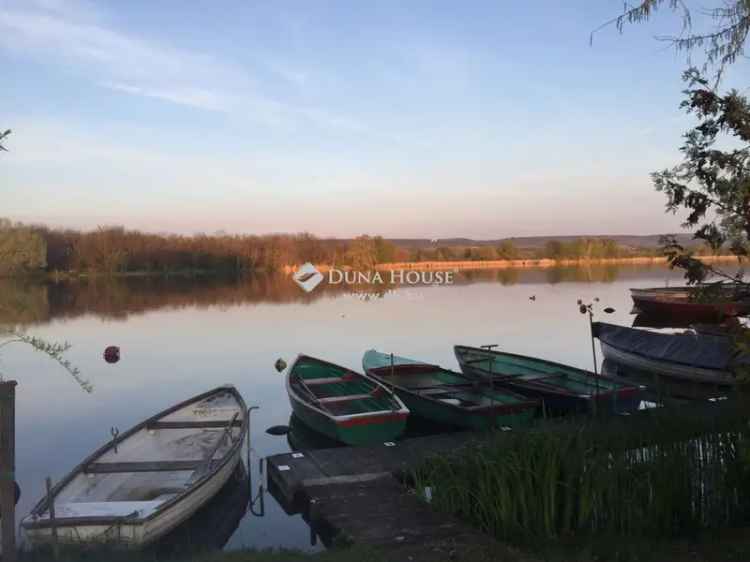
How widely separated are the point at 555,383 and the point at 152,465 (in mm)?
8090

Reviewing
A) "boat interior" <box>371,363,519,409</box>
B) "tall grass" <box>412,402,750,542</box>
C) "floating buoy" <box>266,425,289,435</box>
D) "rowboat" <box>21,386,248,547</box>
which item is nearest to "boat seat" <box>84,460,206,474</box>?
"rowboat" <box>21,386,248,547</box>

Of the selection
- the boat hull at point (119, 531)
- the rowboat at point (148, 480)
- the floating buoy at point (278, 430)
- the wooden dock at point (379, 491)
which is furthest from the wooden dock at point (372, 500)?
the floating buoy at point (278, 430)

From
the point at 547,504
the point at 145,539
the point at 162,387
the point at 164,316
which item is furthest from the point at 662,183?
the point at 164,316

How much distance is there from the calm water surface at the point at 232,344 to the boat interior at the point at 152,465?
2.78 feet

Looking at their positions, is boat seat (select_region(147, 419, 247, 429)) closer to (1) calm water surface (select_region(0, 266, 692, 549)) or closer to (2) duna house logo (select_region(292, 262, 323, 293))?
(1) calm water surface (select_region(0, 266, 692, 549))

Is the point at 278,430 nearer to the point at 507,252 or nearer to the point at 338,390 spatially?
the point at 338,390

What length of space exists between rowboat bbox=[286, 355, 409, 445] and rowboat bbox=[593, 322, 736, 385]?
6823 mm

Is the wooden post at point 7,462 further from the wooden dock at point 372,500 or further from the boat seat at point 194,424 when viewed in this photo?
the boat seat at point 194,424

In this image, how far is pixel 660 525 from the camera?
540 cm

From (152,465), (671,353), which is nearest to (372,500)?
(152,465)

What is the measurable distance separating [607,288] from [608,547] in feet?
156

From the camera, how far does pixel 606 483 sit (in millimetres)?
5301

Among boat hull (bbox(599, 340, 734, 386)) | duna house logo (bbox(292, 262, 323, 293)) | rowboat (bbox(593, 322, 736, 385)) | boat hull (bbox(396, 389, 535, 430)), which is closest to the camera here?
boat hull (bbox(396, 389, 535, 430))

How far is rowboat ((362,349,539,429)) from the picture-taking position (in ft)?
33.8
